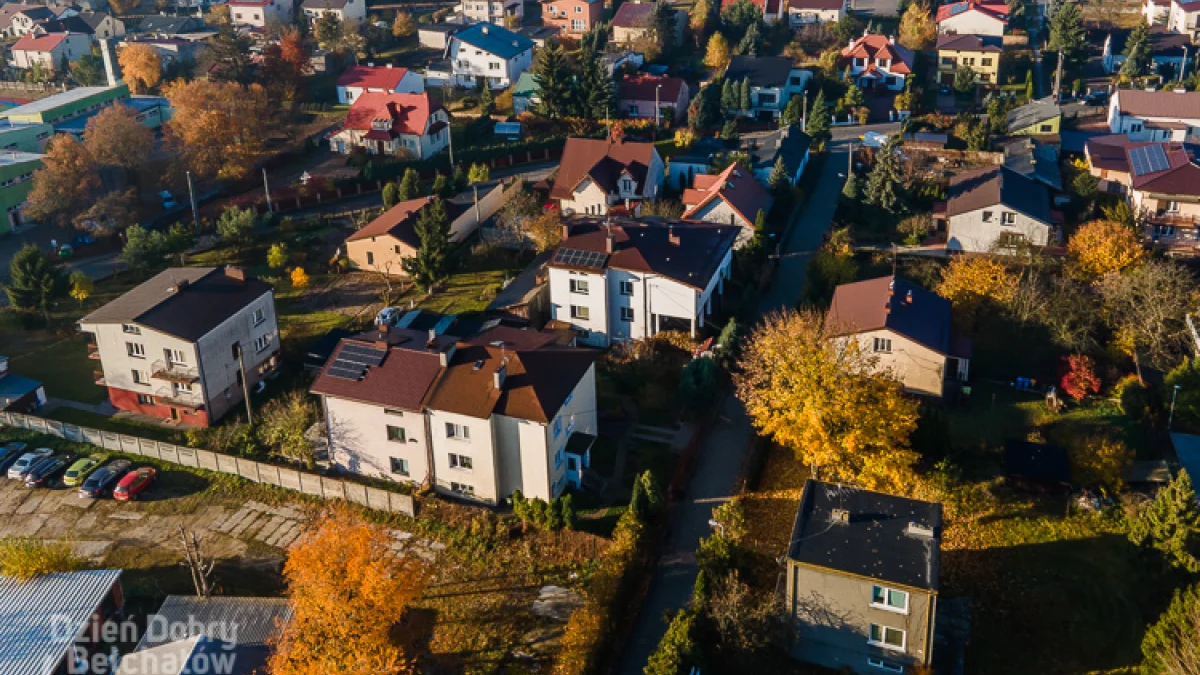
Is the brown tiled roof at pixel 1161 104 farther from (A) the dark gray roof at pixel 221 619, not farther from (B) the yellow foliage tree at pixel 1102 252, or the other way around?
(A) the dark gray roof at pixel 221 619

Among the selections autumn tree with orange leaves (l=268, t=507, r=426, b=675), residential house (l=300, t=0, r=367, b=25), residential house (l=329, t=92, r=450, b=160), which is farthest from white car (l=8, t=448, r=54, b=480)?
residential house (l=300, t=0, r=367, b=25)

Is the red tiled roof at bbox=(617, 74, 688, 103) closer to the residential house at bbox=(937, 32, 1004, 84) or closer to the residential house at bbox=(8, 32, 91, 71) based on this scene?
the residential house at bbox=(937, 32, 1004, 84)

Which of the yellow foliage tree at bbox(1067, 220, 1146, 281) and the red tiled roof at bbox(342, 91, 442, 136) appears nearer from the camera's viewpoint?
the yellow foliage tree at bbox(1067, 220, 1146, 281)

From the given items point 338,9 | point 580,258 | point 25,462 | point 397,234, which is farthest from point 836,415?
point 338,9

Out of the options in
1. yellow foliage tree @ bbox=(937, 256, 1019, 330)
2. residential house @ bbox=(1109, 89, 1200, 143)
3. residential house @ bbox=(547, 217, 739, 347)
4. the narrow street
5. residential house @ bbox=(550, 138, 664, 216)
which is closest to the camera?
the narrow street

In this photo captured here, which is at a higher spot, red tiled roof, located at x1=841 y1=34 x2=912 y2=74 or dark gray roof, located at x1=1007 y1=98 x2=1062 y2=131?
red tiled roof, located at x1=841 y1=34 x2=912 y2=74
